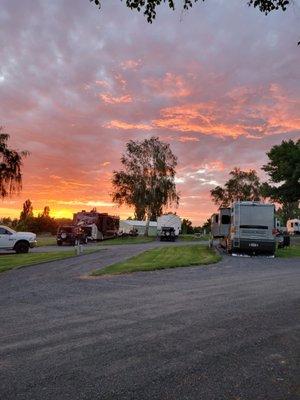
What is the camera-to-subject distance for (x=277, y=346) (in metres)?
6.39

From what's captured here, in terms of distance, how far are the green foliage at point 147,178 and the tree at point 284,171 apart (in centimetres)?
1400

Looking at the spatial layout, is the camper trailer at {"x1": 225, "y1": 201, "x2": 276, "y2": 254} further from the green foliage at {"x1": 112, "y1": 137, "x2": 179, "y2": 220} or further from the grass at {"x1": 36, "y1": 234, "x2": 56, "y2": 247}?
the green foliage at {"x1": 112, "y1": 137, "x2": 179, "y2": 220}

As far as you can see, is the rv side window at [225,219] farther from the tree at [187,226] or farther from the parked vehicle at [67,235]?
the tree at [187,226]

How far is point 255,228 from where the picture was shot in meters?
26.0

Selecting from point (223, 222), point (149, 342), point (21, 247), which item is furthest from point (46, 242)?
point (149, 342)

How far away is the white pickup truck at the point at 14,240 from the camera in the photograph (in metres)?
28.2

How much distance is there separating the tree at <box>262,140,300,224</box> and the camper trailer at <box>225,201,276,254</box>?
2939cm

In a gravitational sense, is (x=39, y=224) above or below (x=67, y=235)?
above

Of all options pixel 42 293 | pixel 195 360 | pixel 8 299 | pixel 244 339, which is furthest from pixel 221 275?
pixel 195 360

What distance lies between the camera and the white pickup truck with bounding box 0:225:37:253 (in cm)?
2822

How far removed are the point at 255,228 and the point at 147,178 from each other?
3967 centimetres

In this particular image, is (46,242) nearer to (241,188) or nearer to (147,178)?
(147,178)

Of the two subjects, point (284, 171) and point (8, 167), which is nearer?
point (8, 167)

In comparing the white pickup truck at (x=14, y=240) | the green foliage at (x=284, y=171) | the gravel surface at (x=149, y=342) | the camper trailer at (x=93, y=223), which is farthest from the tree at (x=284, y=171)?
the gravel surface at (x=149, y=342)
